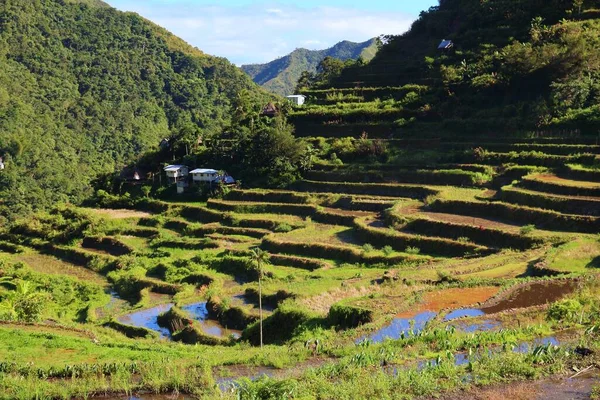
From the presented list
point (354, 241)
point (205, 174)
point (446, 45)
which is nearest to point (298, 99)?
point (446, 45)

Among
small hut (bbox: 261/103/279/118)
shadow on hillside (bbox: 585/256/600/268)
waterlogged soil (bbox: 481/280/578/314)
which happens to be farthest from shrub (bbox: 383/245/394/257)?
small hut (bbox: 261/103/279/118)

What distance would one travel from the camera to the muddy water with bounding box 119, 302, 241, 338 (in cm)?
1988

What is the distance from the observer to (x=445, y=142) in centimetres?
3475

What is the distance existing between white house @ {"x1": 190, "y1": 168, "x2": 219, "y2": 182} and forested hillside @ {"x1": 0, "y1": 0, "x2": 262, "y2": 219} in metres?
19.2

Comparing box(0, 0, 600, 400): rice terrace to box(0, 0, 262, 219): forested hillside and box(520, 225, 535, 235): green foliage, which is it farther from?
box(0, 0, 262, 219): forested hillside

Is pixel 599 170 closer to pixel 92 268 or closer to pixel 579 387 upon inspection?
pixel 579 387

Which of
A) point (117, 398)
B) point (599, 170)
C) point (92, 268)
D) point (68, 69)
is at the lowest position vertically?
point (92, 268)

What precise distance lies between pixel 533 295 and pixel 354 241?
11057 millimetres

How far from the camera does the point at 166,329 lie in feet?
68.5

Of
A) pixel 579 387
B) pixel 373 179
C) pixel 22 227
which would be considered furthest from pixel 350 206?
pixel 579 387

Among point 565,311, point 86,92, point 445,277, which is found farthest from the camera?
point 86,92

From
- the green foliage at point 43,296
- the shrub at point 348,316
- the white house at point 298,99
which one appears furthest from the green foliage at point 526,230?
the white house at point 298,99

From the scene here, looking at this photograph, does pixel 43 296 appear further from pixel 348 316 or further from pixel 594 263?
pixel 594 263

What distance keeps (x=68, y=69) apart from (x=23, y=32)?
331 inches
